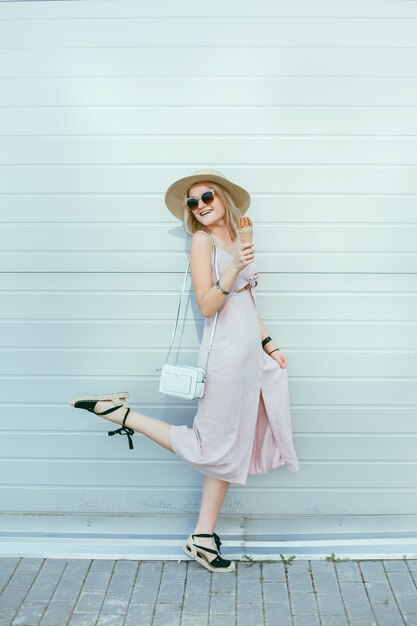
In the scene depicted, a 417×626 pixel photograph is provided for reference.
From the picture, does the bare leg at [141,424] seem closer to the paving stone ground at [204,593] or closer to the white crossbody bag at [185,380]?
the white crossbody bag at [185,380]

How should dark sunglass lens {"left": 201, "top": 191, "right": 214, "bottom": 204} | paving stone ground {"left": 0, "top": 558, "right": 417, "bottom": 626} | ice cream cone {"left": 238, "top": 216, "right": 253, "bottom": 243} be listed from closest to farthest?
paving stone ground {"left": 0, "top": 558, "right": 417, "bottom": 626} < ice cream cone {"left": 238, "top": 216, "right": 253, "bottom": 243} < dark sunglass lens {"left": 201, "top": 191, "right": 214, "bottom": 204}

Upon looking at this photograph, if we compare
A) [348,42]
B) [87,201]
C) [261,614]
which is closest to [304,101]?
[348,42]

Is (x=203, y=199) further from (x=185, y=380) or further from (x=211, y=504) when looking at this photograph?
(x=211, y=504)

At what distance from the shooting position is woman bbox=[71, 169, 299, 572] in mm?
3885

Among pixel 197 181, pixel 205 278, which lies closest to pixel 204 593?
pixel 205 278

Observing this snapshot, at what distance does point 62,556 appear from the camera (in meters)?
4.18

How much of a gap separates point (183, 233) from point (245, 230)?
648 millimetres

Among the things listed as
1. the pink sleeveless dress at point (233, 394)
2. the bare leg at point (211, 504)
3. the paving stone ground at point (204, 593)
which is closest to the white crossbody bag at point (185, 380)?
the pink sleeveless dress at point (233, 394)

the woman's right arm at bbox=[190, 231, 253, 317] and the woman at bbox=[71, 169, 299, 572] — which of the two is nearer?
the woman's right arm at bbox=[190, 231, 253, 317]

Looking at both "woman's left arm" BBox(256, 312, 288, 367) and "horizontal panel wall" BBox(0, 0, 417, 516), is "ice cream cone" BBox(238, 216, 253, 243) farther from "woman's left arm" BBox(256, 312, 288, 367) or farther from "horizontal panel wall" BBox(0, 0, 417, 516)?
"woman's left arm" BBox(256, 312, 288, 367)

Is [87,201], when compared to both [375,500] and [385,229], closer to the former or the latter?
[385,229]

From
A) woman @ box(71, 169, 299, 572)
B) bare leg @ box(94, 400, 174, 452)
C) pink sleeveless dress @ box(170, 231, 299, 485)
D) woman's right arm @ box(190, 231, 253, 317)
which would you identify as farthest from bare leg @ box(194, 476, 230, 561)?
woman's right arm @ box(190, 231, 253, 317)

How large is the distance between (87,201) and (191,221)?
25.8 inches

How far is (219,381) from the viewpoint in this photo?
392 cm
